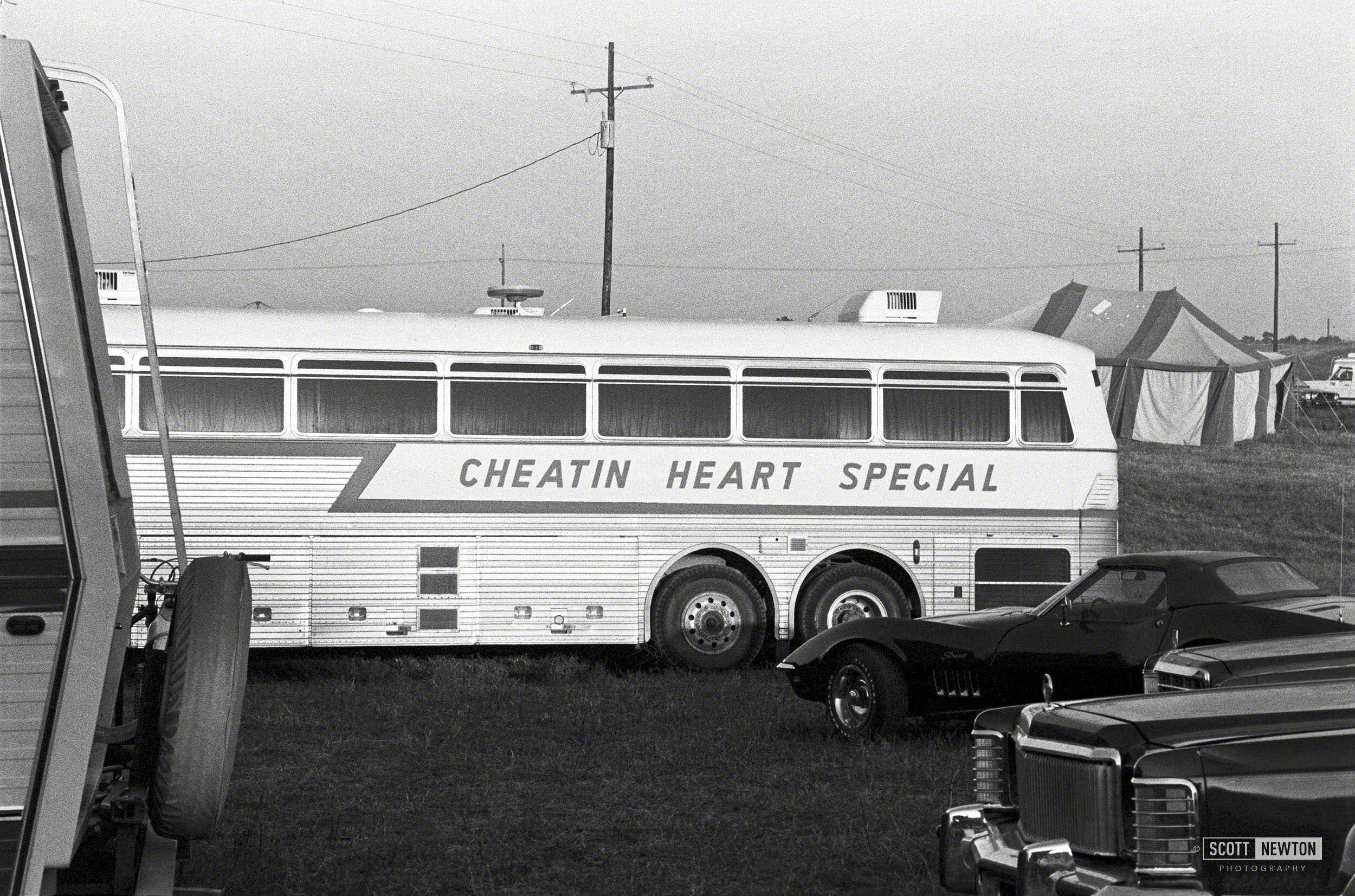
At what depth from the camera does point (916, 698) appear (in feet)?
32.4

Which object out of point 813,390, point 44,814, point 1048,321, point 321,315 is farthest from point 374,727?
point 1048,321

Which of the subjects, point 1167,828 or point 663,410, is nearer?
point 1167,828

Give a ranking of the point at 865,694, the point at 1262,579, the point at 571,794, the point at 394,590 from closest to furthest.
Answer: the point at 571,794 → the point at 1262,579 → the point at 865,694 → the point at 394,590

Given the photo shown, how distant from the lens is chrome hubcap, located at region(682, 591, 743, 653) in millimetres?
14297

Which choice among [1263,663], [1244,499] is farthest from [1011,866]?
[1244,499]

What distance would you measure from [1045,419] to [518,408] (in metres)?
4.90

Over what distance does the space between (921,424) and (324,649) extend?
6113mm

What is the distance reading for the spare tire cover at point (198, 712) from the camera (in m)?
4.06

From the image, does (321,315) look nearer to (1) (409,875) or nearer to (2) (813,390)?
(2) (813,390)

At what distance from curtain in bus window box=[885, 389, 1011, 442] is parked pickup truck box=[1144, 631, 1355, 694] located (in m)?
8.68

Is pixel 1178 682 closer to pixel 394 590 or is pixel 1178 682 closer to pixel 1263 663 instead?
pixel 1263 663

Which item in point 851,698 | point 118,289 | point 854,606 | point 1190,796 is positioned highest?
point 118,289

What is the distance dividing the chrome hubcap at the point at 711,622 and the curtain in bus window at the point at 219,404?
395cm

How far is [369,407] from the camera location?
1392 cm
